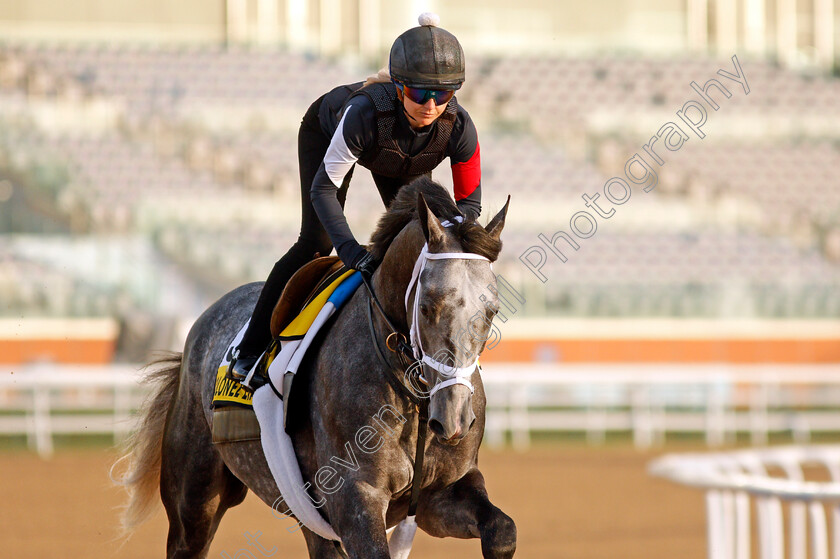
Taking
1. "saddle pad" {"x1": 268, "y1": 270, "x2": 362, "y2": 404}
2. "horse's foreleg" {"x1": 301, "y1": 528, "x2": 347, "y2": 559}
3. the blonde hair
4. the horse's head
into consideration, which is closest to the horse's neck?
the horse's head

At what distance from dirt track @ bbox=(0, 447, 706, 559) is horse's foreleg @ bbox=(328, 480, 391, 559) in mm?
3674

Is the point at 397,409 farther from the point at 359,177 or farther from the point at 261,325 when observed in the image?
the point at 359,177

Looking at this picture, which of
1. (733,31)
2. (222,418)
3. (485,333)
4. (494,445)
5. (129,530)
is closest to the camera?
(485,333)

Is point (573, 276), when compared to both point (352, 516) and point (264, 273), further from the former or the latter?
point (352, 516)

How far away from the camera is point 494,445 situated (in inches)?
510

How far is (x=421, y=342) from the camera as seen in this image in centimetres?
304

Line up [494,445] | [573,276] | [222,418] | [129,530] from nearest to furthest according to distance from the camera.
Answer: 1. [222,418]
2. [129,530]
3. [494,445]
4. [573,276]

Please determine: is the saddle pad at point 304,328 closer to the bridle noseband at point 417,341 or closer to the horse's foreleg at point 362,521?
the bridle noseband at point 417,341

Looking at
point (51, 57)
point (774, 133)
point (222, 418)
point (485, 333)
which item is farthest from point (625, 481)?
point (51, 57)

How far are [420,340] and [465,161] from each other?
943 millimetres

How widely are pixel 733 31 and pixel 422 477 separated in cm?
2328

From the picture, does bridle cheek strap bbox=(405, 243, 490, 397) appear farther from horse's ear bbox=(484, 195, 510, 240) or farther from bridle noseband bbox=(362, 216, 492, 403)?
horse's ear bbox=(484, 195, 510, 240)

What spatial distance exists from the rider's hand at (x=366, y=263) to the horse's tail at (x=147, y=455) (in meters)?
1.92

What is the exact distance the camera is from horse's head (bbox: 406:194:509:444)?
2.92m
